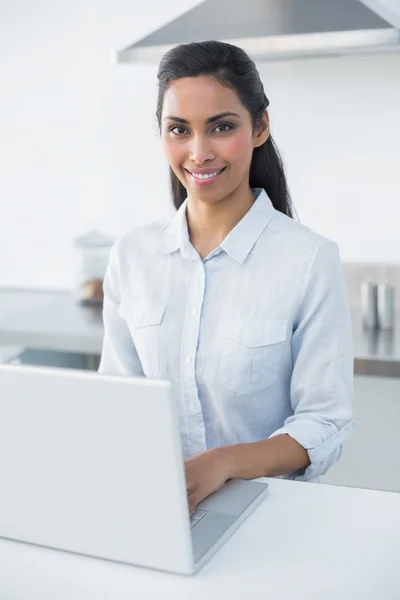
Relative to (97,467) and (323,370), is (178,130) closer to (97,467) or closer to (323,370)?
(323,370)

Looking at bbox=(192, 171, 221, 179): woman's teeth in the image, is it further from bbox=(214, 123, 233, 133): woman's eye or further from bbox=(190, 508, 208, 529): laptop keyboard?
bbox=(190, 508, 208, 529): laptop keyboard

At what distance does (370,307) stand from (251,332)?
3.76ft

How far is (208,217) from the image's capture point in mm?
1566

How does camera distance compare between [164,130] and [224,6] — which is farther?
[224,6]

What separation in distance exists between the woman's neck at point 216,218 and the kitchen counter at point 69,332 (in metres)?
0.84

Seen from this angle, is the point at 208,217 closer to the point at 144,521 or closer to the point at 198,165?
the point at 198,165

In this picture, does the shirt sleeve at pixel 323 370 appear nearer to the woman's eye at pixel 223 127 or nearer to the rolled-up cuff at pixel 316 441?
the rolled-up cuff at pixel 316 441

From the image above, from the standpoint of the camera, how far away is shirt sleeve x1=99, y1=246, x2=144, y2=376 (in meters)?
1.63

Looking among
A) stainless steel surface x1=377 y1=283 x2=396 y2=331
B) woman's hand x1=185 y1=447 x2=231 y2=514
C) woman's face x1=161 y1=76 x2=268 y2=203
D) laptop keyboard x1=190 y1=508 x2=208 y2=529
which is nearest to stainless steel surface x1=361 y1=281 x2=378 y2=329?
stainless steel surface x1=377 y1=283 x2=396 y2=331

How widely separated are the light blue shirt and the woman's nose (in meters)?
0.15

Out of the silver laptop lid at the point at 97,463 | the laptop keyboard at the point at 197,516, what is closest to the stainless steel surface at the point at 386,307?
the laptop keyboard at the point at 197,516

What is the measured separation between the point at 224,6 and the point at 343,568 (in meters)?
1.85

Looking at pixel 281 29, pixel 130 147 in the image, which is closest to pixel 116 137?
pixel 130 147

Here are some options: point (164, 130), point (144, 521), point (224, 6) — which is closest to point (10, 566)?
point (144, 521)
